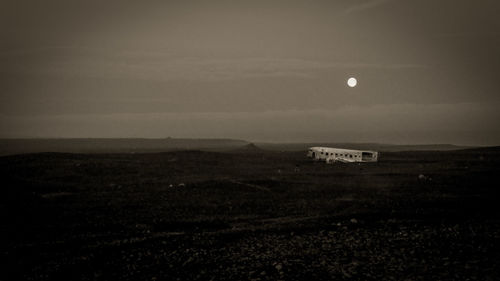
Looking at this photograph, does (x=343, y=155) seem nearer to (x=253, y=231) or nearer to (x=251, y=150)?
(x=253, y=231)

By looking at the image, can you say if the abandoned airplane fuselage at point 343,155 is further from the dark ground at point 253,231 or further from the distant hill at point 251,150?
the distant hill at point 251,150

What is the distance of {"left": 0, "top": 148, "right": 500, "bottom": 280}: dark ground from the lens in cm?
1255

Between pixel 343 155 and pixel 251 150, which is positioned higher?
pixel 343 155

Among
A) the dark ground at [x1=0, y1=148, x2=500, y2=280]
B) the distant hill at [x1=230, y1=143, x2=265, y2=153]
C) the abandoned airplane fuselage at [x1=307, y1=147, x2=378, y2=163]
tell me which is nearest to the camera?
the dark ground at [x1=0, y1=148, x2=500, y2=280]

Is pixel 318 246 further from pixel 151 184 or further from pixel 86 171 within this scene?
pixel 86 171

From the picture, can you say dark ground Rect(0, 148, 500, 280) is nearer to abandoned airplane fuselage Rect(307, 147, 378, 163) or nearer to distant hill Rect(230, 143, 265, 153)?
abandoned airplane fuselage Rect(307, 147, 378, 163)

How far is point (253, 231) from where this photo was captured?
1864 centimetres

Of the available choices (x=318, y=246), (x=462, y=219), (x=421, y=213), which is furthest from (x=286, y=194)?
(x=318, y=246)

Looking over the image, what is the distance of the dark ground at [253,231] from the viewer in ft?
41.2

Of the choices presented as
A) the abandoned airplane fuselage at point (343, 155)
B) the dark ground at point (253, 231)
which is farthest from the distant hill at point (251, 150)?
the dark ground at point (253, 231)

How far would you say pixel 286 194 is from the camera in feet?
109

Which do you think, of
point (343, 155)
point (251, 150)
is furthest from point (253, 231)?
point (251, 150)

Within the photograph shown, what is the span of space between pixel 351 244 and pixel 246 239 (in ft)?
15.4

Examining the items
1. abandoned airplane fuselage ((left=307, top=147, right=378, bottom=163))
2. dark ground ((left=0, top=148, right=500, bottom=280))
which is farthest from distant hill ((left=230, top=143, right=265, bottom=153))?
dark ground ((left=0, top=148, right=500, bottom=280))
